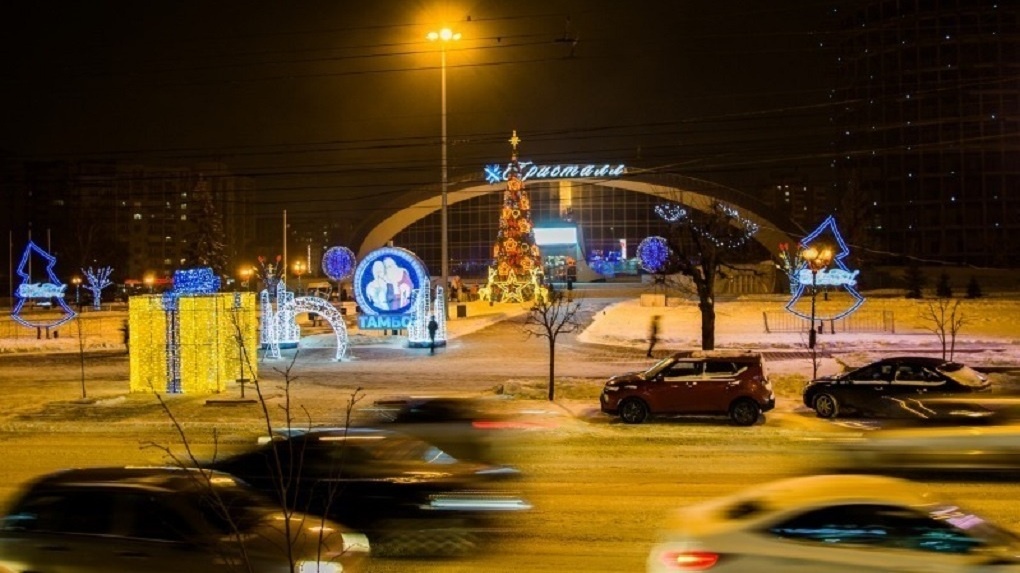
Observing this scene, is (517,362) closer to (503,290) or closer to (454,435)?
(454,435)

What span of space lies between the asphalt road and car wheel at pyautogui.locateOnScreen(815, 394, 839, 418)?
0.45m

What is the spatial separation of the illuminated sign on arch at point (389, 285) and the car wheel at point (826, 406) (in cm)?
2175

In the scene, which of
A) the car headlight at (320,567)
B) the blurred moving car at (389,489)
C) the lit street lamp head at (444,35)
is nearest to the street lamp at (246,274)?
the lit street lamp head at (444,35)

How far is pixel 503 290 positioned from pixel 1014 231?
228 ft

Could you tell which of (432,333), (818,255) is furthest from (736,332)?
(432,333)

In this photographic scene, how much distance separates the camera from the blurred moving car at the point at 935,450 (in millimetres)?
13461

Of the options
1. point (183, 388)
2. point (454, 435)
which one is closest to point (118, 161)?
point (183, 388)

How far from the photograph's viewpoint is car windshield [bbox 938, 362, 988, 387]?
750 inches

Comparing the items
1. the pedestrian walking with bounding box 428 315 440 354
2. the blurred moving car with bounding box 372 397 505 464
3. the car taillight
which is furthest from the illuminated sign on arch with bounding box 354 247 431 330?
the car taillight

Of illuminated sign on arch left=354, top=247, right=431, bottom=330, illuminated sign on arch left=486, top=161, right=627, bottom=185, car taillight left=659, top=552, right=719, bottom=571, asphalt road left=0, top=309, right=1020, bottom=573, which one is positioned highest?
illuminated sign on arch left=486, top=161, right=627, bottom=185

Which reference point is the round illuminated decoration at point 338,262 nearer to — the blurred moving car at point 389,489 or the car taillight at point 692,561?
the blurred moving car at point 389,489

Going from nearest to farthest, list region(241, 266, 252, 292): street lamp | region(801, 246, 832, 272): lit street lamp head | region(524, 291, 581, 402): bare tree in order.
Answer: region(524, 291, 581, 402): bare tree, region(801, 246, 832, 272): lit street lamp head, region(241, 266, 252, 292): street lamp

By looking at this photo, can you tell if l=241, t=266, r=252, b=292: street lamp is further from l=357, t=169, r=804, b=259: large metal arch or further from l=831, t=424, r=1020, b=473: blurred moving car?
l=831, t=424, r=1020, b=473: blurred moving car

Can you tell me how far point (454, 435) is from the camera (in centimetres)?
1246
